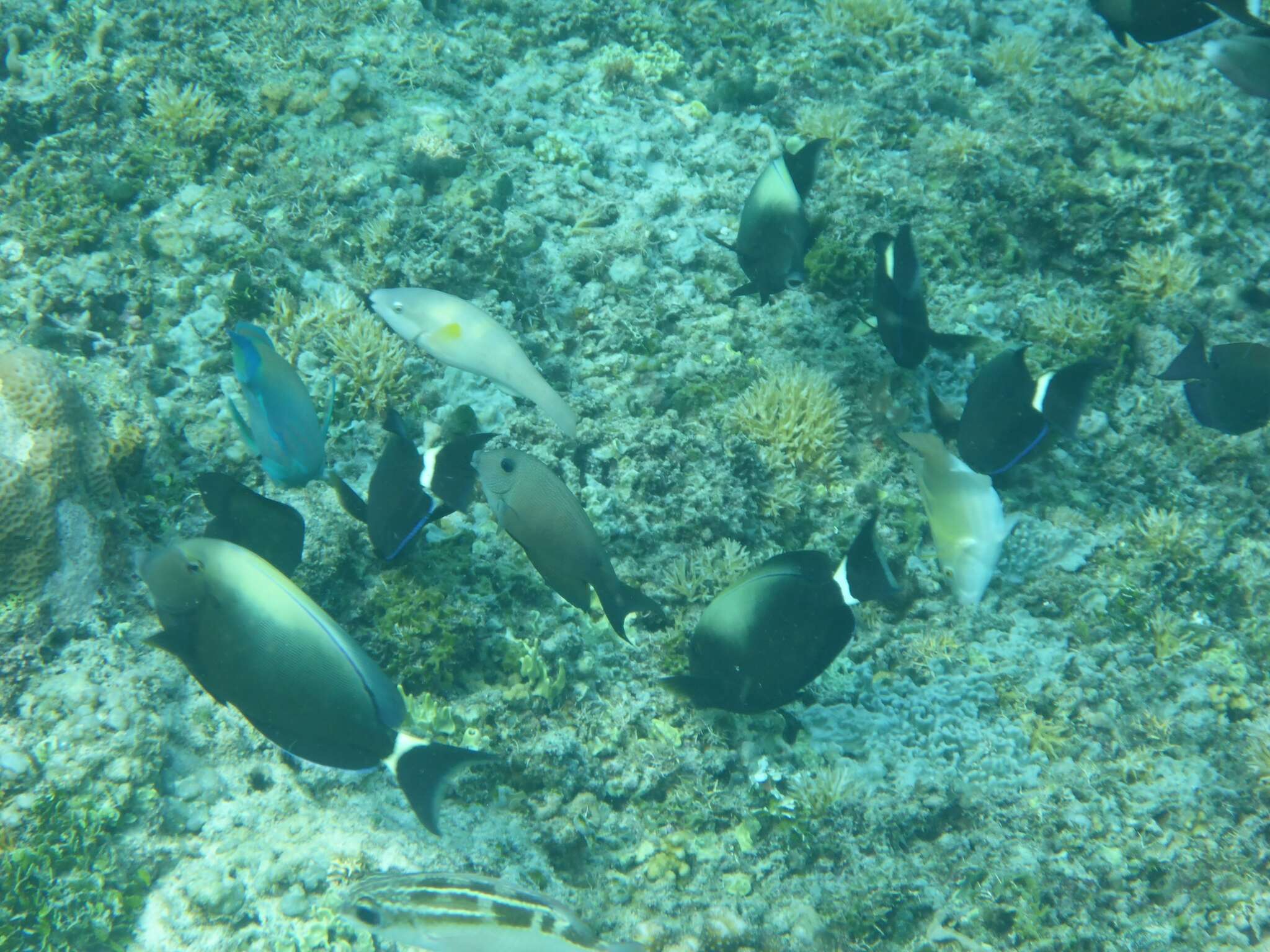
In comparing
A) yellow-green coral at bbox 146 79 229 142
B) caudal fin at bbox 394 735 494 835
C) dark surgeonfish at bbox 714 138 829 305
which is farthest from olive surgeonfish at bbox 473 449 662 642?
yellow-green coral at bbox 146 79 229 142

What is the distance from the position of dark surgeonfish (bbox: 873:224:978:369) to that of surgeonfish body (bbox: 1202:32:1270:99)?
315 centimetres

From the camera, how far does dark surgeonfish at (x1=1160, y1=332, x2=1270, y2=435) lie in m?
3.69

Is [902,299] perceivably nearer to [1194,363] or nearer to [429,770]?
[1194,363]

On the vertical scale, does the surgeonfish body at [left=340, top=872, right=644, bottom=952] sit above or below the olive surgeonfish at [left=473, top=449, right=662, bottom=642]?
below

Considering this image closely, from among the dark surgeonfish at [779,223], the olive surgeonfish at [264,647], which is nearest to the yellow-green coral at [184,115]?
the dark surgeonfish at [779,223]

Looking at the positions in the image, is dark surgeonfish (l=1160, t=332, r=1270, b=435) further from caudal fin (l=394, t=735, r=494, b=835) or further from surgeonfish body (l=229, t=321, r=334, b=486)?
surgeonfish body (l=229, t=321, r=334, b=486)

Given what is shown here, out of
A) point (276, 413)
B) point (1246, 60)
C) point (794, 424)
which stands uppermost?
point (1246, 60)

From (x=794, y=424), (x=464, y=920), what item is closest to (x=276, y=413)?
(x=464, y=920)

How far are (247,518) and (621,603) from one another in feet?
5.33

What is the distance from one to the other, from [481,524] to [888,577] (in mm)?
2046

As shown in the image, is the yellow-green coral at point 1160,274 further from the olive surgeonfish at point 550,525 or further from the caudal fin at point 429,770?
the caudal fin at point 429,770

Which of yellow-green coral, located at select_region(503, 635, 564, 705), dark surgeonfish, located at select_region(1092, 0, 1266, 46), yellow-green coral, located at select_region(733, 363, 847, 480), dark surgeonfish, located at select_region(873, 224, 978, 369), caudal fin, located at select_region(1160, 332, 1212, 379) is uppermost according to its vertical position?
dark surgeonfish, located at select_region(1092, 0, 1266, 46)

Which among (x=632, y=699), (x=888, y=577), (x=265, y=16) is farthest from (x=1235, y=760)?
(x=265, y=16)

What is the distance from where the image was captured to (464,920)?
211 cm
